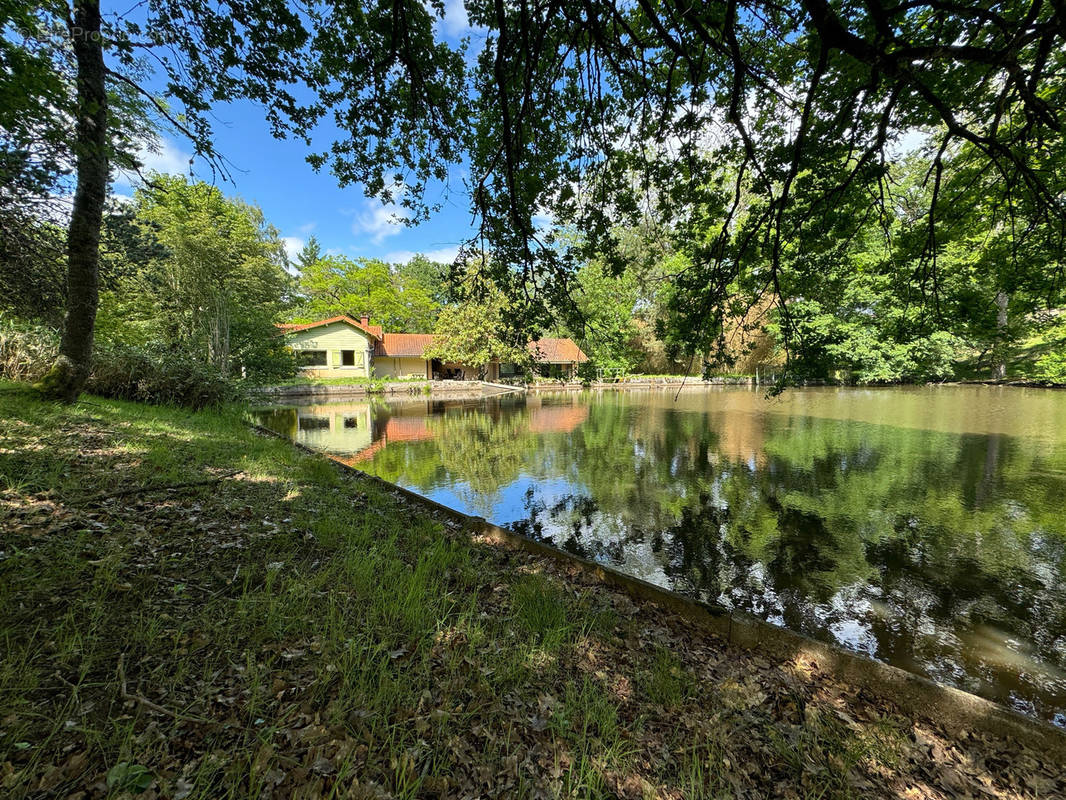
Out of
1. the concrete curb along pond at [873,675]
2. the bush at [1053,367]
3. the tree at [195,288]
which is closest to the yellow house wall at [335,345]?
the tree at [195,288]

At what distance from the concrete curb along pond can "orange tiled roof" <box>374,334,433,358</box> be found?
111 feet

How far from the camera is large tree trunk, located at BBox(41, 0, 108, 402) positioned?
555 centimetres

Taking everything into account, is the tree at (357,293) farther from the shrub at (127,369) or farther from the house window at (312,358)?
the shrub at (127,369)

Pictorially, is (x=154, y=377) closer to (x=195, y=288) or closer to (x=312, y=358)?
(x=195, y=288)

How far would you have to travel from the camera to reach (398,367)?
3653 centimetres

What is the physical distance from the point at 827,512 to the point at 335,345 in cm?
3346

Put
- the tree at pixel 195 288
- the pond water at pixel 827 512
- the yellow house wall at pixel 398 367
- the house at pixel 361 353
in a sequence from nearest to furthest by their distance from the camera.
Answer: the pond water at pixel 827 512, the tree at pixel 195 288, the house at pixel 361 353, the yellow house wall at pixel 398 367

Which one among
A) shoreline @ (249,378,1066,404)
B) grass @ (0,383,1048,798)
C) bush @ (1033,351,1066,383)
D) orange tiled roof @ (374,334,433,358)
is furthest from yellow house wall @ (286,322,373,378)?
bush @ (1033,351,1066,383)

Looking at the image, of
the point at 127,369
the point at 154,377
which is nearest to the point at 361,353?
the point at 154,377

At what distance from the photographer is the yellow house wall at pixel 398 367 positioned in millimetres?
35656

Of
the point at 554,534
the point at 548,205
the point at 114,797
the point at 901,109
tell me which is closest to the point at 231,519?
the point at 114,797

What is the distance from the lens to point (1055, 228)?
5125 millimetres

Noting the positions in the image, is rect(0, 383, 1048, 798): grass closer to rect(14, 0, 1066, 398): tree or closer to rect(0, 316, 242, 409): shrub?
rect(14, 0, 1066, 398): tree

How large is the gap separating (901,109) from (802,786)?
6.86m
